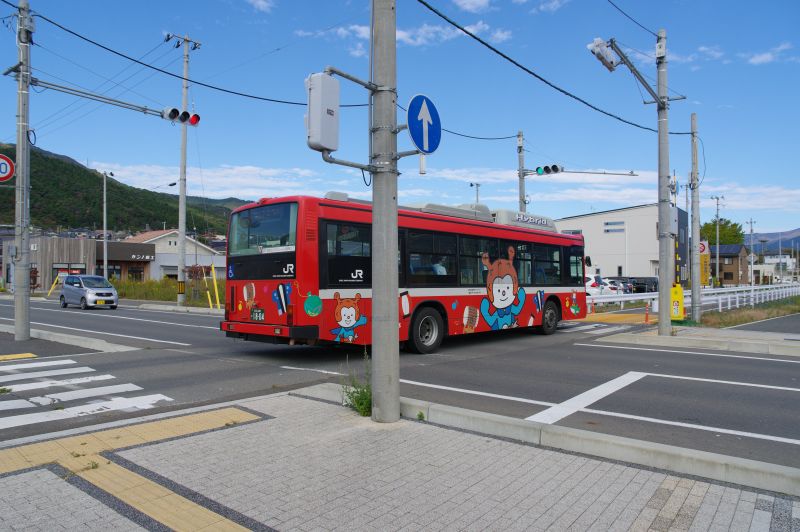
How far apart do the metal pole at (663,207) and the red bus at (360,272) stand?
123 inches

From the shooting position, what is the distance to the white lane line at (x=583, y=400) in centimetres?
703

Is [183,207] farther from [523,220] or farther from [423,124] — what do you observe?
[423,124]

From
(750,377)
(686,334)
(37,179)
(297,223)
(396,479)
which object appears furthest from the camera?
(37,179)

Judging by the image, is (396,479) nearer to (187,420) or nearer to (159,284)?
(187,420)

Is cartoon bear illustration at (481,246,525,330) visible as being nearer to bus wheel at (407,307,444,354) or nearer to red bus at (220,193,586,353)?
red bus at (220,193,586,353)

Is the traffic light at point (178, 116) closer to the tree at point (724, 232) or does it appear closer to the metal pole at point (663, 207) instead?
the metal pole at point (663, 207)

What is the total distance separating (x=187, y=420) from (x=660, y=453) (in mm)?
4707

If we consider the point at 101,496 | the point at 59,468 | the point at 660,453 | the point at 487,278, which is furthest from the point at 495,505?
the point at 487,278

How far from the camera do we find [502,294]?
14953mm

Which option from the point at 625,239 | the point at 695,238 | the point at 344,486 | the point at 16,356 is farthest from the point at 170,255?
the point at 344,486

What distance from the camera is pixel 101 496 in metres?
4.25

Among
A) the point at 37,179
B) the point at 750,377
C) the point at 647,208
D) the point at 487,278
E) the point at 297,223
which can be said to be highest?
the point at 37,179

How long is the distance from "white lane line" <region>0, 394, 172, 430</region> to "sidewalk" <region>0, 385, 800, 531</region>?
59.9 inches

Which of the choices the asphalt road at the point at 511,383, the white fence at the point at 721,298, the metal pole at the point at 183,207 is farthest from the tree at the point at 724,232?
the asphalt road at the point at 511,383
